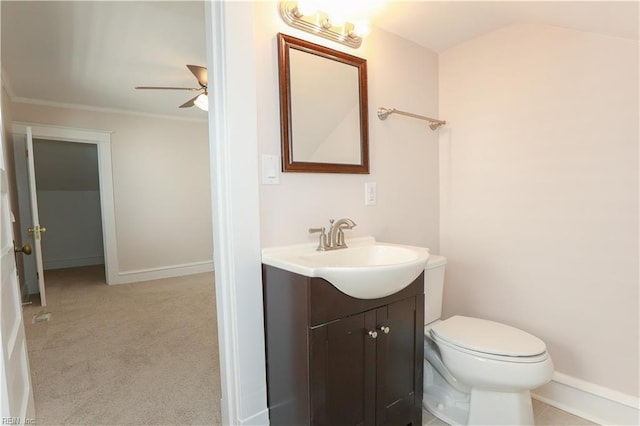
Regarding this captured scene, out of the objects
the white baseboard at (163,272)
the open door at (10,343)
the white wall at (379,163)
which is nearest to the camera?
the open door at (10,343)

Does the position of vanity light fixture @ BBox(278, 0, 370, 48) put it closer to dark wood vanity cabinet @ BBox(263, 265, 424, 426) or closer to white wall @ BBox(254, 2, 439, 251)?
white wall @ BBox(254, 2, 439, 251)

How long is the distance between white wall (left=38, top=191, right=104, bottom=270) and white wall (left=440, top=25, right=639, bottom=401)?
19.0 feet

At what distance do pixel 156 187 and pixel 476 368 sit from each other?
4197 millimetres

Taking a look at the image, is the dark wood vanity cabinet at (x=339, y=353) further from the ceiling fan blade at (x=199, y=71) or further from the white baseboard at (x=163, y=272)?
the white baseboard at (x=163, y=272)

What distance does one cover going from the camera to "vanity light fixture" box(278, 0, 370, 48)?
1.44 metres

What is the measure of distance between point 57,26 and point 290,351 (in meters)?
2.46

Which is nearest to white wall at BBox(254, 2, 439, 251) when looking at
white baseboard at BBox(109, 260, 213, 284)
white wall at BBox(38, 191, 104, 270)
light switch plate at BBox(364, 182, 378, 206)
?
light switch plate at BBox(364, 182, 378, 206)

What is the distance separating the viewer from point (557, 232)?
1.69m

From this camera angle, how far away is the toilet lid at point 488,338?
1346 millimetres

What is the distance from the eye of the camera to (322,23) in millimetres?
1536

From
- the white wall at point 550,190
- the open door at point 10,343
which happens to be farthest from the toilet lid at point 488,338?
the open door at point 10,343

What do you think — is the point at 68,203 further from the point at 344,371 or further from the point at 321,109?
the point at 344,371

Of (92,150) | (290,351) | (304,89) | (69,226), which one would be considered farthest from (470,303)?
(69,226)

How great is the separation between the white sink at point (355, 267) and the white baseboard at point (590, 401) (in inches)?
43.0
